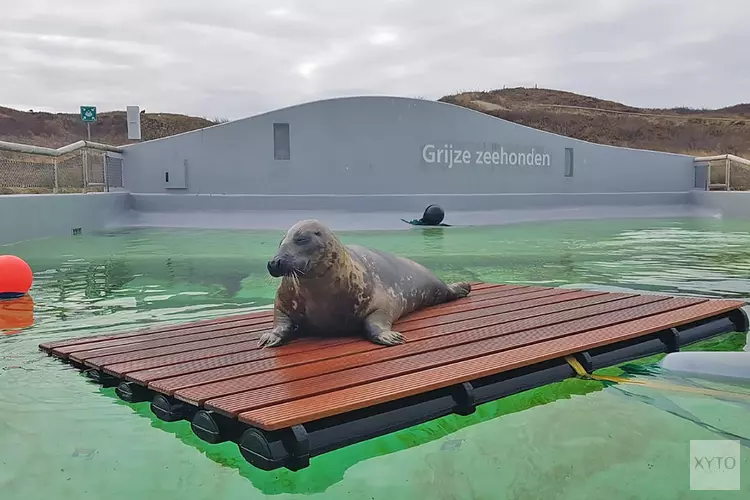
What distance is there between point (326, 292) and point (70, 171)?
11.7 meters

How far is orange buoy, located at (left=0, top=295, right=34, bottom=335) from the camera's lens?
420 cm

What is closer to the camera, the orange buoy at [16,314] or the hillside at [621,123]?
the orange buoy at [16,314]

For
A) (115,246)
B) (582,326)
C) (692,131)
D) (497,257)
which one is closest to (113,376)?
(582,326)

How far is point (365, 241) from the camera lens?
966 centimetres

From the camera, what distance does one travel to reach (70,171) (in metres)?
13.5

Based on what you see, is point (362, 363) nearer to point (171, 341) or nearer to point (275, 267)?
point (275, 267)

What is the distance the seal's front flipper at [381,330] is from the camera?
3.19 m

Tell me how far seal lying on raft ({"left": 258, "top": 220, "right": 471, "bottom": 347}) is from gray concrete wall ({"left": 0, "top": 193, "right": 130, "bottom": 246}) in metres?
6.71

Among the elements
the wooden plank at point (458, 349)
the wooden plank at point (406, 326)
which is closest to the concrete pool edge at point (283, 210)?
the wooden plank at point (406, 326)

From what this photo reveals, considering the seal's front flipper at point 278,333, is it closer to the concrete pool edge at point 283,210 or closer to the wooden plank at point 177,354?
the wooden plank at point 177,354

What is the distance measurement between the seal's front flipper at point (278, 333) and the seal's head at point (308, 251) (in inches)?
10.2

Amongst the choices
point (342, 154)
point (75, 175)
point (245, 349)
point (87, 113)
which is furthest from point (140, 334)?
point (75, 175)

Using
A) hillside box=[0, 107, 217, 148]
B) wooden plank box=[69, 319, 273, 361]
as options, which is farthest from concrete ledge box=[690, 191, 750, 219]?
hillside box=[0, 107, 217, 148]

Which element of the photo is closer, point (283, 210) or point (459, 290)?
point (459, 290)
